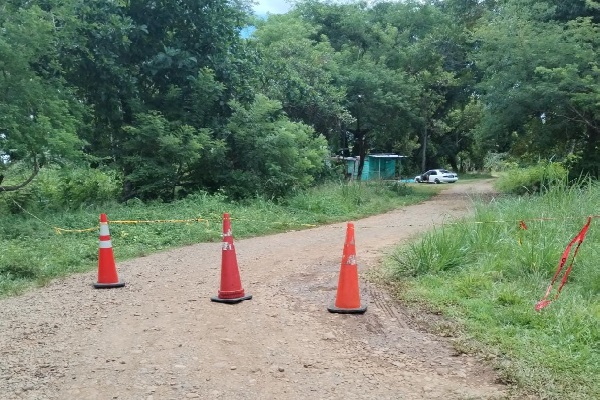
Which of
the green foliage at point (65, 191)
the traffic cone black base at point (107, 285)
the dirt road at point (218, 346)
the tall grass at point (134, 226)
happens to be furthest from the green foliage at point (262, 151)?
the traffic cone black base at point (107, 285)

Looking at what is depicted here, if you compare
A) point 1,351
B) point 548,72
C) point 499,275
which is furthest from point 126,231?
point 548,72

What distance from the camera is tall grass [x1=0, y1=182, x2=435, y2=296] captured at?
7425 millimetres

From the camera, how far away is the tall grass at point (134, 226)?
7425 mm

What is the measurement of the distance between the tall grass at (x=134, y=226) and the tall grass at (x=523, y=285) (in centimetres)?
460

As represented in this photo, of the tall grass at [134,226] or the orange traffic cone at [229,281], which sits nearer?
the orange traffic cone at [229,281]

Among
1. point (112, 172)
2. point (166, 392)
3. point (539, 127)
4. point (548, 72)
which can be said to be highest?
point (548, 72)

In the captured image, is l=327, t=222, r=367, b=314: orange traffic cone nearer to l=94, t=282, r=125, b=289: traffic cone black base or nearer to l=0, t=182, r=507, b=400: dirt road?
l=0, t=182, r=507, b=400: dirt road

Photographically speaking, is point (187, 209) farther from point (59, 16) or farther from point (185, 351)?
point (185, 351)

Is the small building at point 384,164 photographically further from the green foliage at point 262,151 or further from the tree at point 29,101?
the tree at point 29,101

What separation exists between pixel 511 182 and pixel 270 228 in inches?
679

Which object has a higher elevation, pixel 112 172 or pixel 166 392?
pixel 112 172

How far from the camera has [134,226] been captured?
10406 mm

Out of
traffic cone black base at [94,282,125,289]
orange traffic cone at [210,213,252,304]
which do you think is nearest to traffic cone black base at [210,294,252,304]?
orange traffic cone at [210,213,252,304]

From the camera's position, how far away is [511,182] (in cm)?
2534
